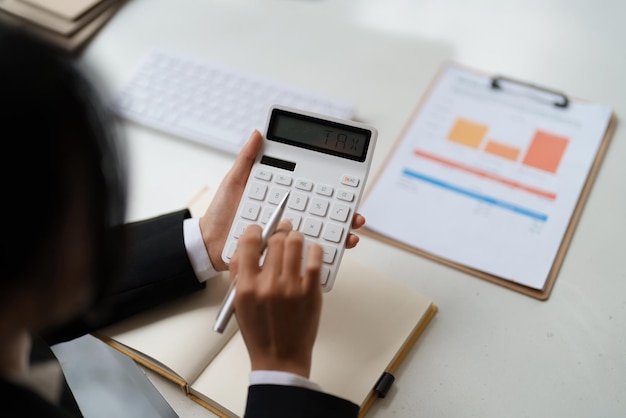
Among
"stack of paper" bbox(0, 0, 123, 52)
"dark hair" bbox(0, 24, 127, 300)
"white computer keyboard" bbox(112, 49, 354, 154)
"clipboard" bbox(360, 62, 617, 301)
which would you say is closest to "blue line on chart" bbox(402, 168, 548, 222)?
"clipboard" bbox(360, 62, 617, 301)

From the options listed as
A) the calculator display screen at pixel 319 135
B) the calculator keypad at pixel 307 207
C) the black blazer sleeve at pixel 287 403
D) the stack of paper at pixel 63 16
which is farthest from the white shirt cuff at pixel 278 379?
the stack of paper at pixel 63 16

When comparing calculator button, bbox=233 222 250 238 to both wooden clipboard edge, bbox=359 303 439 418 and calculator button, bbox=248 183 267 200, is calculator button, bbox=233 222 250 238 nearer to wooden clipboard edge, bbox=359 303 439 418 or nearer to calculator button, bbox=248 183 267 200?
calculator button, bbox=248 183 267 200

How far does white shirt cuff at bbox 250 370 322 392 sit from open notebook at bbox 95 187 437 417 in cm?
5

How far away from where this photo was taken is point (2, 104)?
348mm

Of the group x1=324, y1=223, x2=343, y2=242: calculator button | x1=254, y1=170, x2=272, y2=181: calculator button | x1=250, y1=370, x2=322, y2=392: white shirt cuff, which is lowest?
x1=250, y1=370, x2=322, y2=392: white shirt cuff

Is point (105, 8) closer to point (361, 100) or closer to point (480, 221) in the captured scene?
point (361, 100)

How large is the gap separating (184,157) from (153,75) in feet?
0.54

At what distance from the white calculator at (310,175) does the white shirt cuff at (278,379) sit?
0.12m

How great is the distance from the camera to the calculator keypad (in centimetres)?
57

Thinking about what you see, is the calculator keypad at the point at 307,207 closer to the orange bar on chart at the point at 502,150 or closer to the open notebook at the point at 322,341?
the open notebook at the point at 322,341

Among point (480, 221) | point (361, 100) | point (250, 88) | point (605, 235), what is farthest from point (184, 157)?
point (605, 235)

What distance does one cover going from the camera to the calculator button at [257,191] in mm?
594

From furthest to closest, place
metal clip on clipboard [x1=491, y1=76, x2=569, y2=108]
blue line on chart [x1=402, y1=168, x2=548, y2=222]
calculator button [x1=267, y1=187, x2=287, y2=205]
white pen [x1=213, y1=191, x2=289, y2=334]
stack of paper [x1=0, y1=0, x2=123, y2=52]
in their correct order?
stack of paper [x1=0, y1=0, x2=123, y2=52] → metal clip on clipboard [x1=491, y1=76, x2=569, y2=108] → blue line on chart [x1=402, y1=168, x2=548, y2=222] → calculator button [x1=267, y1=187, x2=287, y2=205] → white pen [x1=213, y1=191, x2=289, y2=334]

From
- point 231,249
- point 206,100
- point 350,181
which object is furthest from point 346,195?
point 206,100
